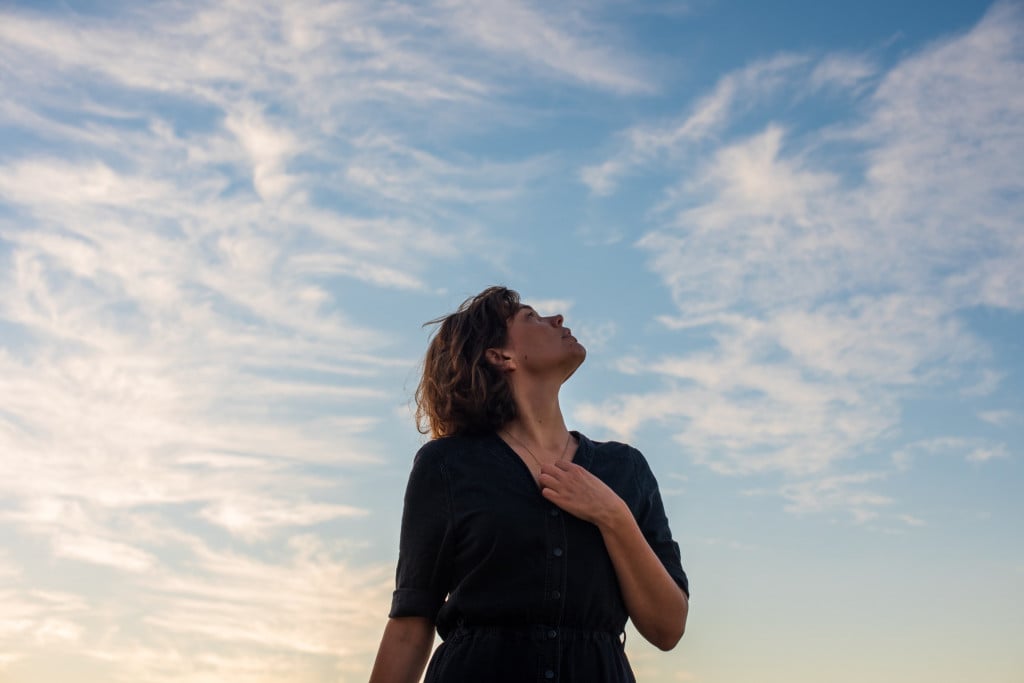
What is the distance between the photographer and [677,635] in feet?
13.5

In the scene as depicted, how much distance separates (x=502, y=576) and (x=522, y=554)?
0.36 ft

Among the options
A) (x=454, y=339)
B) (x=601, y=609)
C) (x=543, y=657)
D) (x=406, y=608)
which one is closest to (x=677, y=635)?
(x=601, y=609)

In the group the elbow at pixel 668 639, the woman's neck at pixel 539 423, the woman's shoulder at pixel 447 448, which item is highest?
the woman's neck at pixel 539 423

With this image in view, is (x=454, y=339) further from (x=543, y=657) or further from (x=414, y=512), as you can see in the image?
(x=543, y=657)

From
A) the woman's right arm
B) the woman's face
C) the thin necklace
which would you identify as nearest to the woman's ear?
the woman's face

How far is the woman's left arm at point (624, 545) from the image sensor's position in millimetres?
3943

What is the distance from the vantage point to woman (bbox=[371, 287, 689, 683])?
12.5 feet

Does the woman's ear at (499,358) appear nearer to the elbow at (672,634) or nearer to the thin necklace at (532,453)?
the thin necklace at (532,453)

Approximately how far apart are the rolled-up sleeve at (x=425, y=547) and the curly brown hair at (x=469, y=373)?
31 centimetres

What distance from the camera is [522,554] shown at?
3.91 meters

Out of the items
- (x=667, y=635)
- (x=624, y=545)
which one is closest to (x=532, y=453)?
(x=624, y=545)

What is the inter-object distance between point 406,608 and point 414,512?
0.37 metres

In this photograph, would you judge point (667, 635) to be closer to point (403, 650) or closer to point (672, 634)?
point (672, 634)

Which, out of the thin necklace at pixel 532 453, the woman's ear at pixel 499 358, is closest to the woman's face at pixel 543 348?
A: the woman's ear at pixel 499 358
